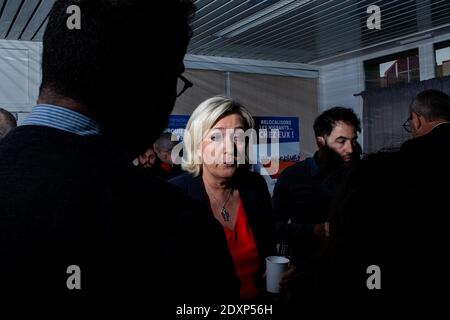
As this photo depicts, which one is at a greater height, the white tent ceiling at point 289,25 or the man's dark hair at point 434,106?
the white tent ceiling at point 289,25

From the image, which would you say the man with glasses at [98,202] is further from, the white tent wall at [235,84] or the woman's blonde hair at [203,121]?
the white tent wall at [235,84]

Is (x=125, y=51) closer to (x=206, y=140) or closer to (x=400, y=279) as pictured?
(x=400, y=279)

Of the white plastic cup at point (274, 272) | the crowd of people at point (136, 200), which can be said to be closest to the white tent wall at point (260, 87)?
the white plastic cup at point (274, 272)

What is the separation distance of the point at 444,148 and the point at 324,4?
427 centimetres

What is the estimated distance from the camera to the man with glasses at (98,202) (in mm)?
557

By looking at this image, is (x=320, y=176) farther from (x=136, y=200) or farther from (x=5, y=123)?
(x=136, y=200)

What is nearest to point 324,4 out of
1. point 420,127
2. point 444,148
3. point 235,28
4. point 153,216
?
point 235,28

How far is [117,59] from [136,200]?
0.76 feet

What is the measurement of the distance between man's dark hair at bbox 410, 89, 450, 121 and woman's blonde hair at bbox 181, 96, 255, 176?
166 cm

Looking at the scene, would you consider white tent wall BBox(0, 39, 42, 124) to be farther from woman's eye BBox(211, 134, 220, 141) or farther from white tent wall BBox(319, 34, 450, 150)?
white tent wall BBox(319, 34, 450, 150)

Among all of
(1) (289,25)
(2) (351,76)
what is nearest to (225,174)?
(1) (289,25)

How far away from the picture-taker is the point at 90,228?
561 millimetres

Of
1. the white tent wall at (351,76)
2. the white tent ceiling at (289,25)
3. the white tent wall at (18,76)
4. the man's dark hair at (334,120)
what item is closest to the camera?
the man's dark hair at (334,120)

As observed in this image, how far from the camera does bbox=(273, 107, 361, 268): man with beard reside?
2715 mm
